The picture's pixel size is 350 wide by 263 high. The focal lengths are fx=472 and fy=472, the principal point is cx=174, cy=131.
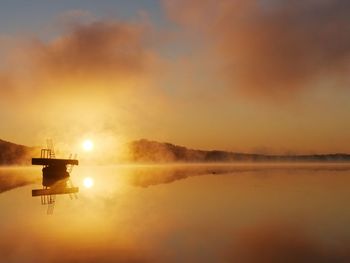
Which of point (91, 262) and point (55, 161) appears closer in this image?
point (91, 262)

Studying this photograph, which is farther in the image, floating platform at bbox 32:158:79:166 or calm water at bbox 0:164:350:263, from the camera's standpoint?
floating platform at bbox 32:158:79:166

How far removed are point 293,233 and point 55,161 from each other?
52.9m

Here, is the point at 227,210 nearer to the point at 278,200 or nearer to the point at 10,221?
the point at 278,200

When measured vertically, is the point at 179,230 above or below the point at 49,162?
below

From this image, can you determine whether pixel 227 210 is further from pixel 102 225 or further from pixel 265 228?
pixel 102 225

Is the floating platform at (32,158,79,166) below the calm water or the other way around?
the other way around

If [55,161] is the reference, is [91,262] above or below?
below

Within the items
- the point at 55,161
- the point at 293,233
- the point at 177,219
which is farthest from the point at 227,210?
the point at 55,161

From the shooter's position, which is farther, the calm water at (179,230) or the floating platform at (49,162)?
the floating platform at (49,162)

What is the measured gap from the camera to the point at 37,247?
21.7 metres

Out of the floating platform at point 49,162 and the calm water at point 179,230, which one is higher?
the floating platform at point 49,162

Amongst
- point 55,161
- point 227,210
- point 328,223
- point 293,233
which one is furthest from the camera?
point 55,161

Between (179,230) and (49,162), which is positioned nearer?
(179,230)

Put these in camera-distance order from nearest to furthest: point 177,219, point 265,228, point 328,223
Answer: point 265,228 < point 328,223 < point 177,219
